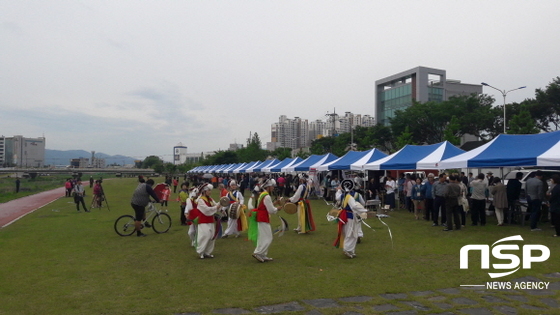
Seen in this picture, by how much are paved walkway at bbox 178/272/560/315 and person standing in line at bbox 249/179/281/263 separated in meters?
2.66

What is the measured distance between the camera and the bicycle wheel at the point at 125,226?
1177 centimetres

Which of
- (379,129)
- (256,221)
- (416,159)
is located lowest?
(256,221)

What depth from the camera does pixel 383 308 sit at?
5238mm

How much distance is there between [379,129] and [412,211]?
28157 mm

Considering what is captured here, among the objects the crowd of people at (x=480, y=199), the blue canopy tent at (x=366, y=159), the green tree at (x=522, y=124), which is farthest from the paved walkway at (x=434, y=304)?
the green tree at (x=522, y=124)

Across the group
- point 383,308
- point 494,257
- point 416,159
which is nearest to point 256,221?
point 383,308

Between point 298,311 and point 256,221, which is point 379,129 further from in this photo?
point 298,311

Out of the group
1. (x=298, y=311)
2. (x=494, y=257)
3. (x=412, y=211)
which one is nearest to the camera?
(x=298, y=311)

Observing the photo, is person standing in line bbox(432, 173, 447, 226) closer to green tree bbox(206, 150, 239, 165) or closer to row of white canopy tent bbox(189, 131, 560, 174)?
row of white canopy tent bbox(189, 131, 560, 174)

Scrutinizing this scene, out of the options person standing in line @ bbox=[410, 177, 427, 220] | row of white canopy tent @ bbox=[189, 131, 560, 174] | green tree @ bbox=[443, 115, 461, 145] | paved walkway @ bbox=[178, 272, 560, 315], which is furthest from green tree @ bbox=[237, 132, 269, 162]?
paved walkway @ bbox=[178, 272, 560, 315]

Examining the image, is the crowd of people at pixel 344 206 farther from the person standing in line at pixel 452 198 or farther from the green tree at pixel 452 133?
the green tree at pixel 452 133

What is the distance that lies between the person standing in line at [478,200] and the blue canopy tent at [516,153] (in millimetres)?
544

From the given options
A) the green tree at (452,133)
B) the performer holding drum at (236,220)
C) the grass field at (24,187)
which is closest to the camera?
the performer holding drum at (236,220)

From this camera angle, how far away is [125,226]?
11820 mm
